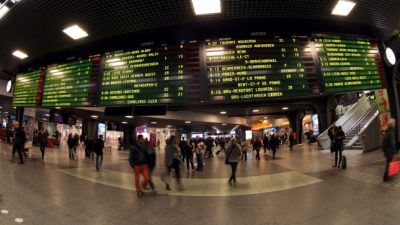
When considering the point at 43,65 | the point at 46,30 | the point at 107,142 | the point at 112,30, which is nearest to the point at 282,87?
the point at 112,30

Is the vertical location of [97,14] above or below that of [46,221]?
above

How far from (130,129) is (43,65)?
25.0 metres

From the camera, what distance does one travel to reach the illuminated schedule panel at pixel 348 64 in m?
6.79

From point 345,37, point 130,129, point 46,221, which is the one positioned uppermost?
point 345,37

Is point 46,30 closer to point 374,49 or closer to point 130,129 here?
point 374,49

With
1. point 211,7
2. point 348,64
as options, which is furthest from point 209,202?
point 348,64

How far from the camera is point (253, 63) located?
21.7 ft

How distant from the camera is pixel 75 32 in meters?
7.33

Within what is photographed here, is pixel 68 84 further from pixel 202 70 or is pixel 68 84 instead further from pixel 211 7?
pixel 211 7

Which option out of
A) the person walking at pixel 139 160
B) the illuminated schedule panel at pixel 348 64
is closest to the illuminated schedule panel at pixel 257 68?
the illuminated schedule panel at pixel 348 64

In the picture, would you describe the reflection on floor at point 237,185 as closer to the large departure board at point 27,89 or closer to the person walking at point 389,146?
the person walking at point 389,146

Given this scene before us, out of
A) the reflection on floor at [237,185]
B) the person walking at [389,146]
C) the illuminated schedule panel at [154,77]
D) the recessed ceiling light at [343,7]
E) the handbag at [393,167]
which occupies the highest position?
the recessed ceiling light at [343,7]

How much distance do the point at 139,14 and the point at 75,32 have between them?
7.66 ft

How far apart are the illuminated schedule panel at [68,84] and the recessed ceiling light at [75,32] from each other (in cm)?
85
